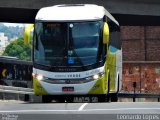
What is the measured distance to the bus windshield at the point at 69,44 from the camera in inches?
723

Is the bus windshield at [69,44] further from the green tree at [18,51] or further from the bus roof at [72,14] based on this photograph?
the green tree at [18,51]

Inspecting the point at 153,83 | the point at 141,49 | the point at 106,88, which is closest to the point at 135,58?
the point at 141,49

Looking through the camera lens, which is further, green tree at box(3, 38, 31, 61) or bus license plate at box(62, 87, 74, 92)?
green tree at box(3, 38, 31, 61)

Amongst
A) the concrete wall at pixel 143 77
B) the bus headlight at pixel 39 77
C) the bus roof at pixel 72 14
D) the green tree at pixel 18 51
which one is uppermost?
the bus roof at pixel 72 14

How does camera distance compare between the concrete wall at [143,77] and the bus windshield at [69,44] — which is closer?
the bus windshield at [69,44]

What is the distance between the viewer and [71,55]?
60.6 ft

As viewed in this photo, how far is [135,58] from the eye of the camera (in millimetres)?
73312

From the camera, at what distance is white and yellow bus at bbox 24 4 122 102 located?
18.3m

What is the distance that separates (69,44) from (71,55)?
0.39 metres

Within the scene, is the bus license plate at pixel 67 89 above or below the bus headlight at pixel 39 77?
below

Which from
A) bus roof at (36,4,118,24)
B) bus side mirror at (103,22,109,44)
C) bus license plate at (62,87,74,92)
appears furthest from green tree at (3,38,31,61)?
bus side mirror at (103,22,109,44)

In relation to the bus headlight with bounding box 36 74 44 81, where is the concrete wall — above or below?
below

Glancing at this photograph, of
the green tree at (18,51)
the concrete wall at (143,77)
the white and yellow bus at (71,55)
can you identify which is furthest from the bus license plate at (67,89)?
the green tree at (18,51)

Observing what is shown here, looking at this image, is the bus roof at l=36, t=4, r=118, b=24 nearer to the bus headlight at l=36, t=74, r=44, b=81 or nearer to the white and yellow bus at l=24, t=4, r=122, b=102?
the white and yellow bus at l=24, t=4, r=122, b=102
